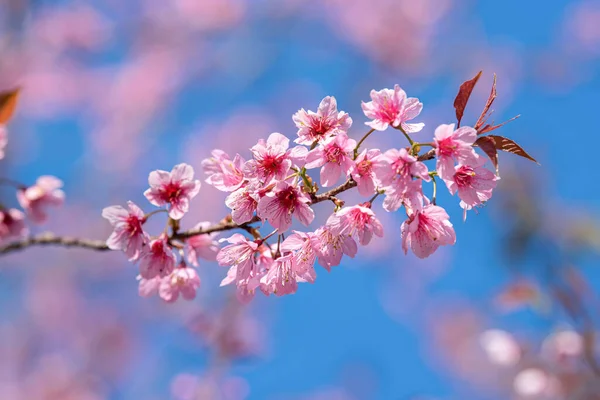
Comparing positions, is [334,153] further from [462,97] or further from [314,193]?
[462,97]

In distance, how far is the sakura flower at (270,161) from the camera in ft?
4.59

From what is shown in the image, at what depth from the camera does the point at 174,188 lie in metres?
1.61

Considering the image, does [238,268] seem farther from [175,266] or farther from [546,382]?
[546,382]

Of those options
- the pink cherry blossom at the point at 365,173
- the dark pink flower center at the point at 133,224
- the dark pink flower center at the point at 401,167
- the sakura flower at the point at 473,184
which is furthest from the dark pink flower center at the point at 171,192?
the sakura flower at the point at 473,184

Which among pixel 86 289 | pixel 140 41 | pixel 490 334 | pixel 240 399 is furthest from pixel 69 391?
pixel 140 41

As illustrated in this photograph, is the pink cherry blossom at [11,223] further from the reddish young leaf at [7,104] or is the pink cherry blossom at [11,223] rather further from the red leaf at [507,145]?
the red leaf at [507,145]

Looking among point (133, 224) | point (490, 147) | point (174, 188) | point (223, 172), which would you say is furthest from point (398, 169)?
point (133, 224)

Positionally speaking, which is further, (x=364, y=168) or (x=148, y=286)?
(x=148, y=286)

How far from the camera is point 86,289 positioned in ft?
27.7

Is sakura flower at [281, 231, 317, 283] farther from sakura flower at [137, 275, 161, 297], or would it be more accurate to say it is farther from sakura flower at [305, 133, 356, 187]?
sakura flower at [137, 275, 161, 297]

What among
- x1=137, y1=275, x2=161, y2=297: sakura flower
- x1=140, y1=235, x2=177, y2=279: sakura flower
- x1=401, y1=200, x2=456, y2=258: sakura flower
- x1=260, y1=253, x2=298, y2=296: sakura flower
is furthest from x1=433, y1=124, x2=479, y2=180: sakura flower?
x1=137, y1=275, x2=161, y2=297: sakura flower

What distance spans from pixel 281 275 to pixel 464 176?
0.57 meters

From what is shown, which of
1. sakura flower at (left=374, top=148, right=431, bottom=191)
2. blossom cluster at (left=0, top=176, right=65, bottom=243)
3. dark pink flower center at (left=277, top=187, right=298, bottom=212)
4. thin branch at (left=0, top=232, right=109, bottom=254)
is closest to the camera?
Result: sakura flower at (left=374, top=148, right=431, bottom=191)

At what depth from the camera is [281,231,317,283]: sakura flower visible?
149cm
